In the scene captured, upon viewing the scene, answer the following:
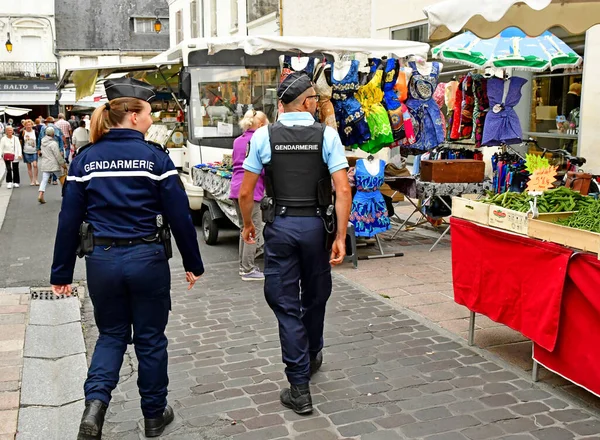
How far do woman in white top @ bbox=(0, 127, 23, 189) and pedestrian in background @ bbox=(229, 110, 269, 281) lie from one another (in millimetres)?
11842

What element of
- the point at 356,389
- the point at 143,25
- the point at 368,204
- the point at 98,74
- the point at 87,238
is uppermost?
the point at 143,25

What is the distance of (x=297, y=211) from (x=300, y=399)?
114 cm

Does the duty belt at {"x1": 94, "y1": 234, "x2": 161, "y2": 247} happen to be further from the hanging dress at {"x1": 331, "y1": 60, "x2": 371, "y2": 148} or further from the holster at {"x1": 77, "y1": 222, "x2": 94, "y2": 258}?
the hanging dress at {"x1": 331, "y1": 60, "x2": 371, "y2": 148}

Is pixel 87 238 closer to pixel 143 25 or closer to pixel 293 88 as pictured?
pixel 293 88

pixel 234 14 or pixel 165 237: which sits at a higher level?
pixel 234 14

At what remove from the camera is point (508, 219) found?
4.48m

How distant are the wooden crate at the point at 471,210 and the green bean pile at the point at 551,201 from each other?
0.13 meters

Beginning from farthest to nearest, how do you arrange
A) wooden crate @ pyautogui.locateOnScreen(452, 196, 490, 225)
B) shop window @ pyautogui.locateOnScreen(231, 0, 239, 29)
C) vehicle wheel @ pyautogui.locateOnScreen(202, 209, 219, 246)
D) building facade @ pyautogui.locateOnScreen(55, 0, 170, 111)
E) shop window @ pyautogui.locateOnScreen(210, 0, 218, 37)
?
building facade @ pyautogui.locateOnScreen(55, 0, 170, 111) < shop window @ pyautogui.locateOnScreen(210, 0, 218, 37) < shop window @ pyautogui.locateOnScreen(231, 0, 239, 29) < vehicle wheel @ pyautogui.locateOnScreen(202, 209, 219, 246) < wooden crate @ pyautogui.locateOnScreen(452, 196, 490, 225)

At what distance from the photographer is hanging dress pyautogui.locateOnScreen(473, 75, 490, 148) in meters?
8.60

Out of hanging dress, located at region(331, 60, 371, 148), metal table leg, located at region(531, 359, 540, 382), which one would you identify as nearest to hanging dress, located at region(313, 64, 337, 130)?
hanging dress, located at region(331, 60, 371, 148)

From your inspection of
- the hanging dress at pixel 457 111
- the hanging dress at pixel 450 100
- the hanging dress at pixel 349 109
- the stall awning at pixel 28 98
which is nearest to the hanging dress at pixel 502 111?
the hanging dress at pixel 457 111

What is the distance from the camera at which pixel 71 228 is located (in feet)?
11.6

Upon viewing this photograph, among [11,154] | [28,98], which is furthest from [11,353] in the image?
[28,98]

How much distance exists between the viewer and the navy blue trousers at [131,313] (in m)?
3.47
